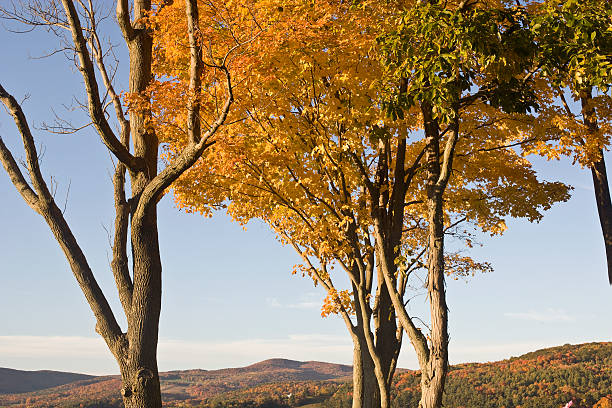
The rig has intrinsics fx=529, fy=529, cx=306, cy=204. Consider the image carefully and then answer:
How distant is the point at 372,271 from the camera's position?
13055mm

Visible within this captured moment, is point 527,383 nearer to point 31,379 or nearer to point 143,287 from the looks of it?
point 143,287

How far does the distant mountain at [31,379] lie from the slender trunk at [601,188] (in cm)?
4467

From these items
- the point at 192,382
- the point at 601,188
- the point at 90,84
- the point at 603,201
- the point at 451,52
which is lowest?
the point at 192,382

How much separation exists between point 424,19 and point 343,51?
8.07ft

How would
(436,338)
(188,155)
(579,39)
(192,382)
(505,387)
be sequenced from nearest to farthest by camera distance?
(579,39) < (436,338) < (188,155) < (505,387) < (192,382)

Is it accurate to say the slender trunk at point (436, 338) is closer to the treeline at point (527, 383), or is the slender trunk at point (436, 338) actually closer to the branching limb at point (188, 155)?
the branching limb at point (188, 155)

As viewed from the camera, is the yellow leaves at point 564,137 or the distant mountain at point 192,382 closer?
the yellow leaves at point 564,137

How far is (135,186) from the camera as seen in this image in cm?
1079

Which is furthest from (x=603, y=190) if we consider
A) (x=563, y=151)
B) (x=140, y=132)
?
(x=140, y=132)

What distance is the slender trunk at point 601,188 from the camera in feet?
40.1

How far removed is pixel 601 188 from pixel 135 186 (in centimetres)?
1067

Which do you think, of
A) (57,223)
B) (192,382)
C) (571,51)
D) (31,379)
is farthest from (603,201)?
(31,379)

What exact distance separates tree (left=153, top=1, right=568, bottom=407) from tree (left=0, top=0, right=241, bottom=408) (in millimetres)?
682

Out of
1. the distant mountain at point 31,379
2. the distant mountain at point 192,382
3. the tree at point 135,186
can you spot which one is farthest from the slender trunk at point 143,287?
the distant mountain at point 31,379
